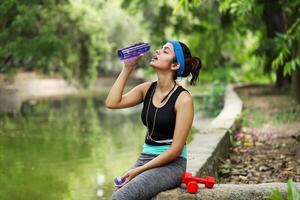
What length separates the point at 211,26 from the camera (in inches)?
1004

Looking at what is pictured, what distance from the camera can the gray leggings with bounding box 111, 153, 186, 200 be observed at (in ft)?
13.4

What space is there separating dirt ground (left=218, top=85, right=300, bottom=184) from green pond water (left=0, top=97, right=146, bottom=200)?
1.90 m

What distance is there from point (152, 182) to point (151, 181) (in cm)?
1

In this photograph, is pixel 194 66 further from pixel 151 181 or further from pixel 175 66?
pixel 151 181

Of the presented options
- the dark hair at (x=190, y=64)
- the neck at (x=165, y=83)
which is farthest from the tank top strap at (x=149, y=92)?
the dark hair at (x=190, y=64)

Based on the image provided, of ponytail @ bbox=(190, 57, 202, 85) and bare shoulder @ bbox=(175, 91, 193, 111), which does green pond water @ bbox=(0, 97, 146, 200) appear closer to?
ponytail @ bbox=(190, 57, 202, 85)

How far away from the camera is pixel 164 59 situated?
449 cm

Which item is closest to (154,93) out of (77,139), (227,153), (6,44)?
(227,153)

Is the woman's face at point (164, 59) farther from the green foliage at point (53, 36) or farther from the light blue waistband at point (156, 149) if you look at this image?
the green foliage at point (53, 36)

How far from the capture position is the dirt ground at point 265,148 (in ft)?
21.6

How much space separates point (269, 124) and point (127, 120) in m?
9.48

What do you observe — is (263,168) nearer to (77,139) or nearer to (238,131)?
(238,131)

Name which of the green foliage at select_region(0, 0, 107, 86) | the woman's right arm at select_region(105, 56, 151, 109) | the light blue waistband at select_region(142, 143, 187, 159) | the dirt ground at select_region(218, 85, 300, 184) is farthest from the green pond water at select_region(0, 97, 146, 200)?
the green foliage at select_region(0, 0, 107, 86)

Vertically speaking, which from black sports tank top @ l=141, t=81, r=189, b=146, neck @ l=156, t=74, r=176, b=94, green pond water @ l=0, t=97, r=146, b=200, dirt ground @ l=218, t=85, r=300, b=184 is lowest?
green pond water @ l=0, t=97, r=146, b=200
